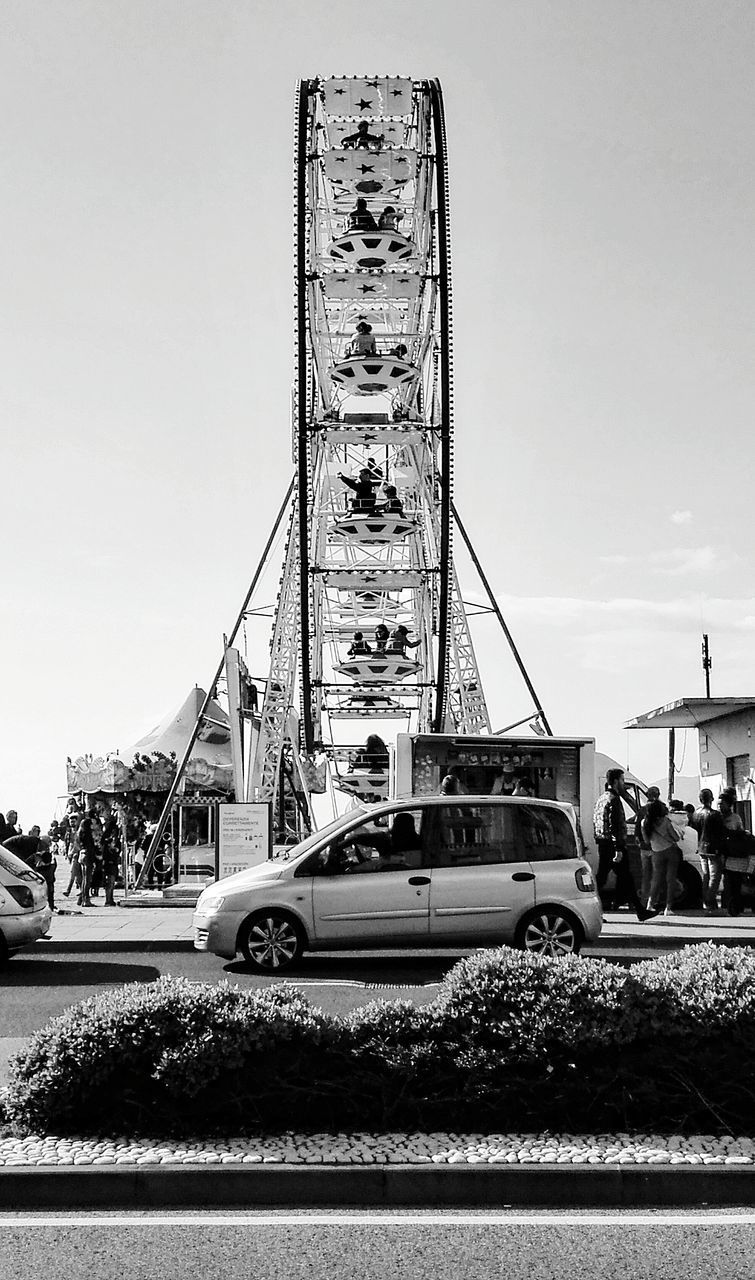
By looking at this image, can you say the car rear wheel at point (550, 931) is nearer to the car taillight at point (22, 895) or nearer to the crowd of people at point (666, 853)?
the crowd of people at point (666, 853)

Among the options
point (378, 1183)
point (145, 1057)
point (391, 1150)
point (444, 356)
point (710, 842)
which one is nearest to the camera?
point (378, 1183)

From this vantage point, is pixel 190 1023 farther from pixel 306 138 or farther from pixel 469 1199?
pixel 306 138

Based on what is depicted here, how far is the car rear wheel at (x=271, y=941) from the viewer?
13039 millimetres

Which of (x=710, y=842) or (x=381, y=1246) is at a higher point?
(x=710, y=842)

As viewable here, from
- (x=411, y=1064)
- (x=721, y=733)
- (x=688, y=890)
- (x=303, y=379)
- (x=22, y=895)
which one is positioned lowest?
(x=411, y=1064)

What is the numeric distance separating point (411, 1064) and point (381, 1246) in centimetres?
150

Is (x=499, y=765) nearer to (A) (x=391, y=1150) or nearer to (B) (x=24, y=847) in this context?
(B) (x=24, y=847)

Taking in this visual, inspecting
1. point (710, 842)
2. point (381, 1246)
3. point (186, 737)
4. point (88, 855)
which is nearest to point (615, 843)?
point (710, 842)

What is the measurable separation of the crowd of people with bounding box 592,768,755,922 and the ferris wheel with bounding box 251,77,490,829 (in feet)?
49.7

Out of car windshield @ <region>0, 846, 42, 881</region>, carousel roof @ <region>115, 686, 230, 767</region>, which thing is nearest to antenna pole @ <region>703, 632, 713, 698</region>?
carousel roof @ <region>115, 686, 230, 767</region>

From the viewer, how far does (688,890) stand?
19.1 m

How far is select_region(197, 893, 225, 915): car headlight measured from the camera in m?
13.2

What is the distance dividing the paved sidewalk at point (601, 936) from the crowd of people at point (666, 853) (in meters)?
0.27

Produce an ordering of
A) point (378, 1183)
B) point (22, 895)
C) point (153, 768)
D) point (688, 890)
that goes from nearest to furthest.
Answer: point (378, 1183)
point (22, 895)
point (688, 890)
point (153, 768)
